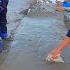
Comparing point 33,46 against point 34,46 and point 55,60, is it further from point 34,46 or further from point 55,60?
point 55,60

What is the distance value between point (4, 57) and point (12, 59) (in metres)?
0.25

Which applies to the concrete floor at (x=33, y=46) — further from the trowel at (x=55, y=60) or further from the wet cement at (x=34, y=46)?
the trowel at (x=55, y=60)

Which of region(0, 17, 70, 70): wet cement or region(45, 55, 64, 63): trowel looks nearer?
region(0, 17, 70, 70): wet cement

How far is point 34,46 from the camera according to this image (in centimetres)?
954

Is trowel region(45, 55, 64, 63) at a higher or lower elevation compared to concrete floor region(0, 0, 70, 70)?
higher

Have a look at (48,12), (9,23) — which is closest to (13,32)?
(9,23)

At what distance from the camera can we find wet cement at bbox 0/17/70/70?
763 cm

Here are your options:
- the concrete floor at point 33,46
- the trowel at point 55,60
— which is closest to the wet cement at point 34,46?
the concrete floor at point 33,46

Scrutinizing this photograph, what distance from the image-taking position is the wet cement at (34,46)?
7.63m

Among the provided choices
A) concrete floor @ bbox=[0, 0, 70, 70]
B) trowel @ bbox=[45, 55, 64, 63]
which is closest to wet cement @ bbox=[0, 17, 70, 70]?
concrete floor @ bbox=[0, 0, 70, 70]

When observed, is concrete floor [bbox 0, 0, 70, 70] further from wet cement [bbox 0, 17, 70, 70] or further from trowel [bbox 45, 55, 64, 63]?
trowel [bbox 45, 55, 64, 63]

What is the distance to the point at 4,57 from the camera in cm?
827

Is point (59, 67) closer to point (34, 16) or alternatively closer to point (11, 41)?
point (11, 41)

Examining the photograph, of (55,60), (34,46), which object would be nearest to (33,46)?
(34,46)
